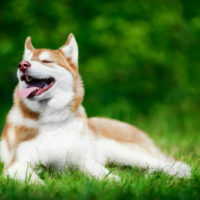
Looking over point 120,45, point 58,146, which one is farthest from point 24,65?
point 120,45

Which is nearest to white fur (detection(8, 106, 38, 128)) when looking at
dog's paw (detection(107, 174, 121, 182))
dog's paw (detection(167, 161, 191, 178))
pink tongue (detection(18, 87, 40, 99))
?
pink tongue (detection(18, 87, 40, 99))

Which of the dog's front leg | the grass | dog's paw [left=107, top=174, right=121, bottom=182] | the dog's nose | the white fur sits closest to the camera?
the grass

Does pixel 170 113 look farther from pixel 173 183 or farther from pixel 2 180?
pixel 2 180

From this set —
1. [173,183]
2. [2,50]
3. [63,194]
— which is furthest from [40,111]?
[2,50]

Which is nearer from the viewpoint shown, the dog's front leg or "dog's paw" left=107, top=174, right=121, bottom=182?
the dog's front leg

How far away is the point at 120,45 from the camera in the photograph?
27.9 feet

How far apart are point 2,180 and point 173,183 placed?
154 cm

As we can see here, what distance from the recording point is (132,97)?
888cm

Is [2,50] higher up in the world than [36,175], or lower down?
higher up

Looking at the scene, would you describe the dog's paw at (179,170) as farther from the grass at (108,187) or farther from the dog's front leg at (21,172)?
the dog's front leg at (21,172)

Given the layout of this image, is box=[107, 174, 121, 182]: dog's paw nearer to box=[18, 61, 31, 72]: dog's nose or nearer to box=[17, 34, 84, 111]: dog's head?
box=[17, 34, 84, 111]: dog's head

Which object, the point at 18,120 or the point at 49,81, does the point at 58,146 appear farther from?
the point at 49,81

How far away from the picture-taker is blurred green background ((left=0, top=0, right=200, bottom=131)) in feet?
27.2

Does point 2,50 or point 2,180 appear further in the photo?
point 2,50
